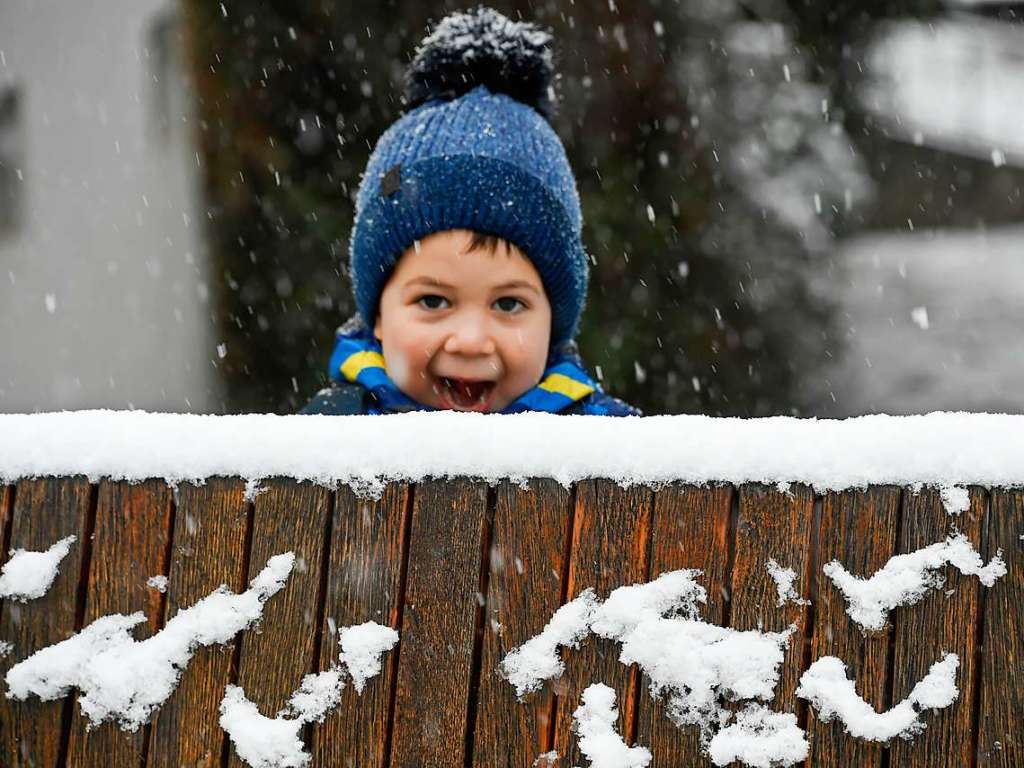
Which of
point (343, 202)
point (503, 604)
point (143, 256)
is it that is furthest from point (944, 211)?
point (503, 604)

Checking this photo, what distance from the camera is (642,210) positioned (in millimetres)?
5367

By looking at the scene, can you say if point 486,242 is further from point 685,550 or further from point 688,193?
point 688,193

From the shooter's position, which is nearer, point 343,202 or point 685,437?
point 685,437

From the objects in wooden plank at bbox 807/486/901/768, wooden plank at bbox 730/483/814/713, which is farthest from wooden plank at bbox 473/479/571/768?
wooden plank at bbox 807/486/901/768

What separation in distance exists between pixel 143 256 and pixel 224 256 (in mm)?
1812

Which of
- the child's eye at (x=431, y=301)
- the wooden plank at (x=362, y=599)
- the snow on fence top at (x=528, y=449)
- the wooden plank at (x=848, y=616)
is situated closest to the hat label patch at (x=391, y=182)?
the child's eye at (x=431, y=301)

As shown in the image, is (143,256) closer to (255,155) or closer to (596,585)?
(255,155)

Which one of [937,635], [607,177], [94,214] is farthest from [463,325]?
[94,214]

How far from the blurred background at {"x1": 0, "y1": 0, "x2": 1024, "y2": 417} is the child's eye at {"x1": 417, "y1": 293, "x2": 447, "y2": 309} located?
292 cm

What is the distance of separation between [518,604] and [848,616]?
1.57ft

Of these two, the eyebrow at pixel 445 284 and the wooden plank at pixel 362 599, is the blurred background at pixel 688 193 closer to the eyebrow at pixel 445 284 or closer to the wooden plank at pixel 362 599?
the eyebrow at pixel 445 284

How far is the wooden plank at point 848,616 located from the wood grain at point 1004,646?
14cm

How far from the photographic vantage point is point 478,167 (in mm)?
2361

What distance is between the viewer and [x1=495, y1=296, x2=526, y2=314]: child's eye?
7.68ft
